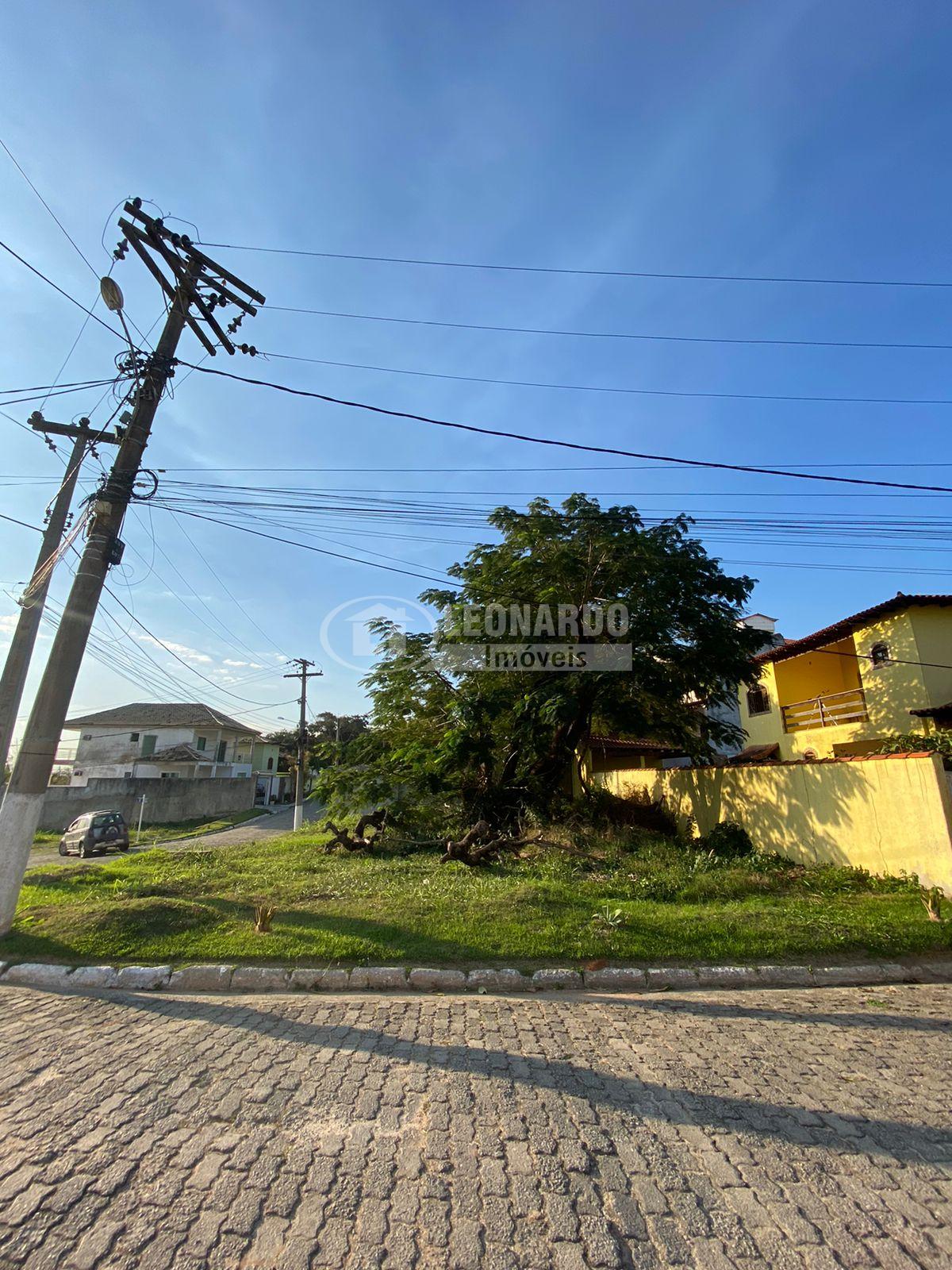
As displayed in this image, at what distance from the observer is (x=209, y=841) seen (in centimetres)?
2114

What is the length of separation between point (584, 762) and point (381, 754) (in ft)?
20.8

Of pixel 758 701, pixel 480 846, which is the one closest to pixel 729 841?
pixel 480 846

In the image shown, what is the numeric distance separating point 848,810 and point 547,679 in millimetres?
5807

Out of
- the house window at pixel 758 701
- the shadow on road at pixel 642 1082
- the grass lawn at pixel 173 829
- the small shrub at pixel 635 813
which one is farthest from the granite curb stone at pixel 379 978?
the grass lawn at pixel 173 829

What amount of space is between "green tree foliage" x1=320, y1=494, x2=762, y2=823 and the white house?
30463mm

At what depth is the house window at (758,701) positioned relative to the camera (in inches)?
777

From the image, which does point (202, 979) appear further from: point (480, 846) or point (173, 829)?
point (173, 829)

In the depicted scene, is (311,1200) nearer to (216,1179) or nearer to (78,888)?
(216,1179)

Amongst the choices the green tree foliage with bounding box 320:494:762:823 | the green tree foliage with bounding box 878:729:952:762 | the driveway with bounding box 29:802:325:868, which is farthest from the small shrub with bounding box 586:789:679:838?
the driveway with bounding box 29:802:325:868

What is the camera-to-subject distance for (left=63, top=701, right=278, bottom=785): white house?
3766cm

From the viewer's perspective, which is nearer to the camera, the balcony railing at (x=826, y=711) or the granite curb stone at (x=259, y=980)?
the granite curb stone at (x=259, y=980)

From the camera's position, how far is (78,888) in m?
8.27

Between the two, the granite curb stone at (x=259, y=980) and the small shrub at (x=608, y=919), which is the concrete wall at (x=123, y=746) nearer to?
the granite curb stone at (x=259, y=980)

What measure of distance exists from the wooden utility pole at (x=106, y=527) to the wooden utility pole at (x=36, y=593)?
4.73 ft
